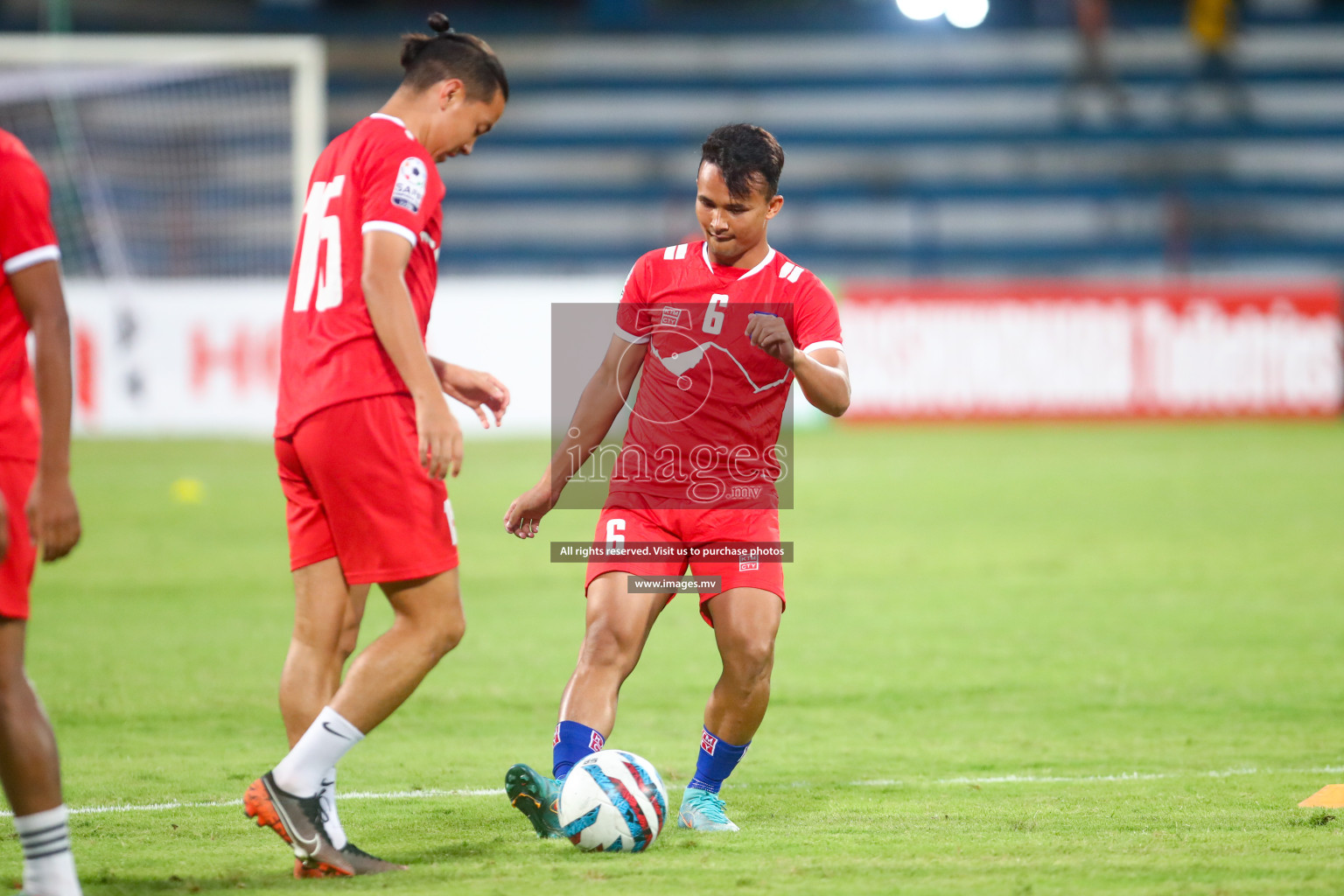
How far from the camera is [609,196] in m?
24.6

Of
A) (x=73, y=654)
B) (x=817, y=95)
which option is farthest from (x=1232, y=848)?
(x=817, y=95)

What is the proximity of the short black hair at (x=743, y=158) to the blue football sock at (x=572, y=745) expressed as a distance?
5.23 feet

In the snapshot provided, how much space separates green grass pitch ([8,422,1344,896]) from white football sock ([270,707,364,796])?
0.81 feet

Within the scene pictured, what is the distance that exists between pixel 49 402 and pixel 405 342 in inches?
31.6

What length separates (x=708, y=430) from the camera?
4.38 m

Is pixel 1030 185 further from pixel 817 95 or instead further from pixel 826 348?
pixel 826 348

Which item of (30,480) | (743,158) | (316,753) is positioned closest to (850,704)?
(743,158)

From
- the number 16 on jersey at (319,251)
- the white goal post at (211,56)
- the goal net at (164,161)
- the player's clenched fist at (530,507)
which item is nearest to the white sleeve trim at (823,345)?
the player's clenched fist at (530,507)

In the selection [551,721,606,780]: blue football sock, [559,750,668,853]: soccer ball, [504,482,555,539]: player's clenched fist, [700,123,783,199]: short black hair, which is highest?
[700,123,783,199]: short black hair

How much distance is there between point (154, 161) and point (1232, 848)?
15591 mm

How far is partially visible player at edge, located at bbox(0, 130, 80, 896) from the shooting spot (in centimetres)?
310

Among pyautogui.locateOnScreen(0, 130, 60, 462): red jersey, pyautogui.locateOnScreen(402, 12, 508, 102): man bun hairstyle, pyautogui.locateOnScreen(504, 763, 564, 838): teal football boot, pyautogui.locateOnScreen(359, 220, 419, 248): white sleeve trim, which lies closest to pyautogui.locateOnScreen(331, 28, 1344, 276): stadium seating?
pyautogui.locateOnScreen(402, 12, 508, 102): man bun hairstyle

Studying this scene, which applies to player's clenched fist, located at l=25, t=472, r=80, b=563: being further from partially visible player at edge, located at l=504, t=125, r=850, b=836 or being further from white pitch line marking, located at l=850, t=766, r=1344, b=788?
white pitch line marking, located at l=850, t=766, r=1344, b=788

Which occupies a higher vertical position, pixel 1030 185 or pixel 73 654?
pixel 1030 185
